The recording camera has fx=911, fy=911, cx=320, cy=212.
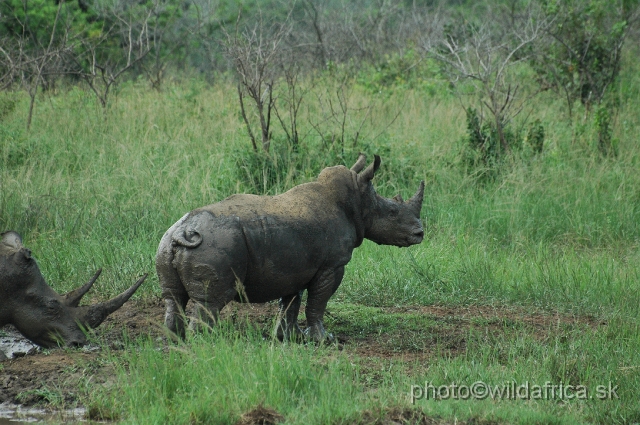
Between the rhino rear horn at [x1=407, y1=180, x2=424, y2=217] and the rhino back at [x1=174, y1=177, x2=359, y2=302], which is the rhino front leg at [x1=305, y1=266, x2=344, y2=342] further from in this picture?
the rhino rear horn at [x1=407, y1=180, x2=424, y2=217]

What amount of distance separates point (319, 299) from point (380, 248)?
9.01ft

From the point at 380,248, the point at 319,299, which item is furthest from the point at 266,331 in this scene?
the point at 380,248

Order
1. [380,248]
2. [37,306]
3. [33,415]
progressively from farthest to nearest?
[380,248], [37,306], [33,415]

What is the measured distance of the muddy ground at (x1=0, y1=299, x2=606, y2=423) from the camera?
5.11 meters

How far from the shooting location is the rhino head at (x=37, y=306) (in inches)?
227

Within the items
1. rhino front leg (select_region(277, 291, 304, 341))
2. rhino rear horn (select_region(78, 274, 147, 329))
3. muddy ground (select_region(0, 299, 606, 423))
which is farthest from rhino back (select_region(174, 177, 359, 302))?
rhino rear horn (select_region(78, 274, 147, 329))

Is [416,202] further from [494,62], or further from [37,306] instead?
[494,62]

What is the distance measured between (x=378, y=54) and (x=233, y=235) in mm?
12875

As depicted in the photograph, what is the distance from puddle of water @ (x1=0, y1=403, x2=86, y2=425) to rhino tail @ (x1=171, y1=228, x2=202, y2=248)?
44.7 inches

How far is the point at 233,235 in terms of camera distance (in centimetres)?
548

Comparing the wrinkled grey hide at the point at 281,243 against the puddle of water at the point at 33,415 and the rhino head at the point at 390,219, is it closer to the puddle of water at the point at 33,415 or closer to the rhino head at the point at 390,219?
the rhino head at the point at 390,219

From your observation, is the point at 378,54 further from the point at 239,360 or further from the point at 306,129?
the point at 239,360

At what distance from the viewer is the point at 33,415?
4848mm

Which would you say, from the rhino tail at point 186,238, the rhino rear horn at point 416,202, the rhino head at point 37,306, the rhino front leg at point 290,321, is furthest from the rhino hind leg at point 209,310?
the rhino rear horn at point 416,202
